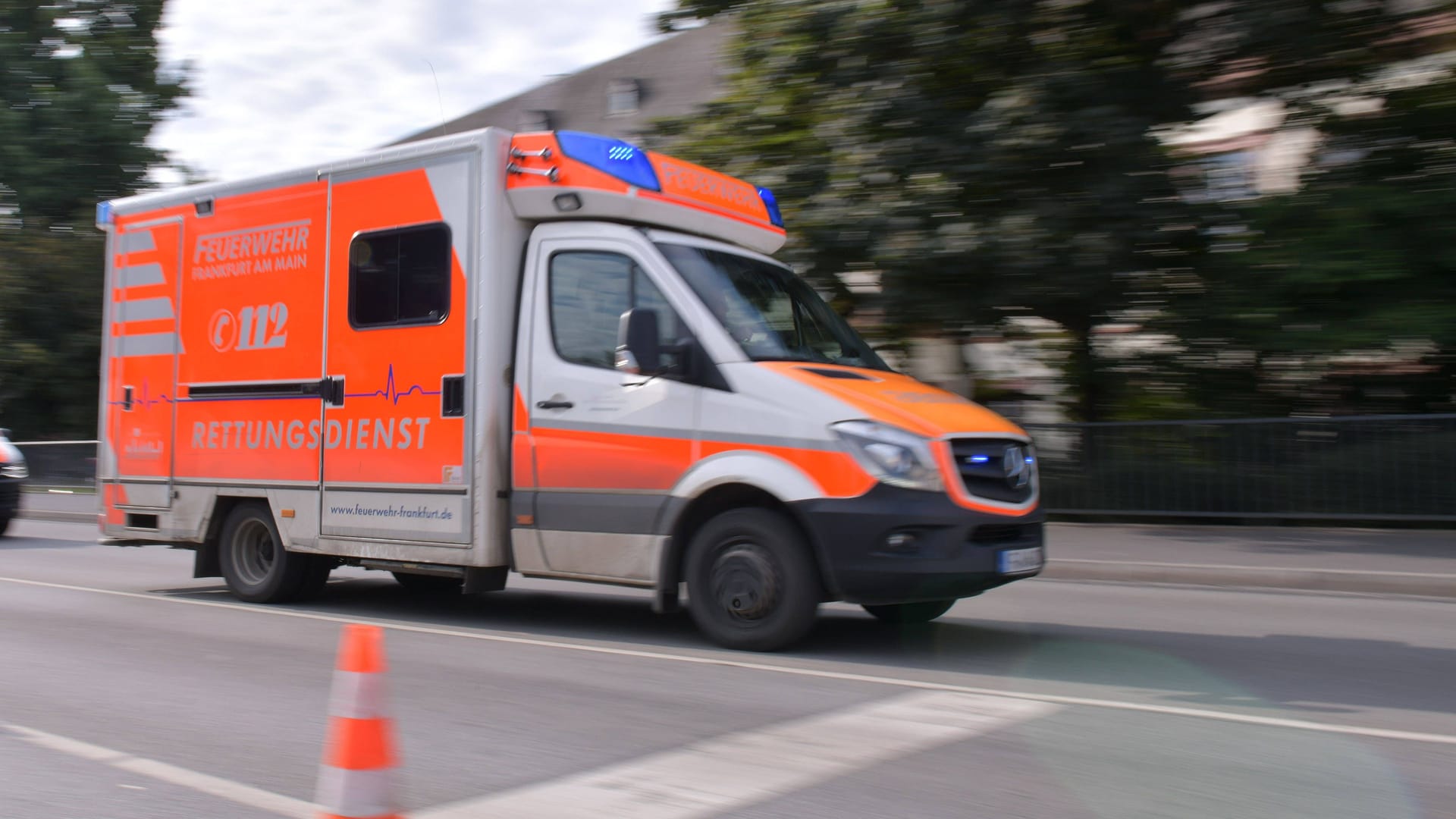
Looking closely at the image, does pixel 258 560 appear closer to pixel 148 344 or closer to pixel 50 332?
pixel 148 344

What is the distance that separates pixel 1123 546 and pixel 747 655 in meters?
6.43

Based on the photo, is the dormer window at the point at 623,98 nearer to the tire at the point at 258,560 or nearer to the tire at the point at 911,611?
the tire at the point at 258,560

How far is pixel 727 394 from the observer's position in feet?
22.2

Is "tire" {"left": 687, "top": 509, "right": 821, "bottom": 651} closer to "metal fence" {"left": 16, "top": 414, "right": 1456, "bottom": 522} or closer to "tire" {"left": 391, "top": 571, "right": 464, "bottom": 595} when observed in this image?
"tire" {"left": 391, "top": 571, "right": 464, "bottom": 595}

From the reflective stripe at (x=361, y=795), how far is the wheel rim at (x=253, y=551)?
6.76m

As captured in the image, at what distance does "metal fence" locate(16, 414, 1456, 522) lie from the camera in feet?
39.6

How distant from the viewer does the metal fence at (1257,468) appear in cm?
1206

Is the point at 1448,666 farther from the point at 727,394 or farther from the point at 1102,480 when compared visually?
the point at 1102,480

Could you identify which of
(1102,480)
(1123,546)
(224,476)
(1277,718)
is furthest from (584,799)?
(1102,480)

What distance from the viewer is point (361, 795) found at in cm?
281

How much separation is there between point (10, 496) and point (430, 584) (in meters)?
8.83

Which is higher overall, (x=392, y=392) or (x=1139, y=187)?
(x=1139, y=187)

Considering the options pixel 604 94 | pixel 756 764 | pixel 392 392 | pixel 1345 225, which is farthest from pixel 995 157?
pixel 604 94

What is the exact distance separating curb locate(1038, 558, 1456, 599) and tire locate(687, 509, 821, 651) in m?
5.14
